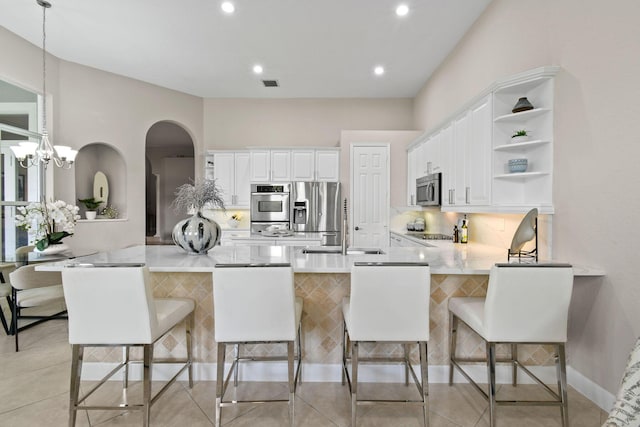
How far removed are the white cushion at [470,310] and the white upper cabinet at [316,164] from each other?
11.1 ft

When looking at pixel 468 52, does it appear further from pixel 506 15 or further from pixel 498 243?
pixel 498 243

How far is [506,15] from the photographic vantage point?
114 inches

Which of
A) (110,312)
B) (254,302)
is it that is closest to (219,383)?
(254,302)

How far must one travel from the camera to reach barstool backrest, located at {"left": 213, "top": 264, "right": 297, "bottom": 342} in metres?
1.71

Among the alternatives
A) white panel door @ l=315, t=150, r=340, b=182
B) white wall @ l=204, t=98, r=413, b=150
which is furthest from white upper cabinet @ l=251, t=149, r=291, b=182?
white wall @ l=204, t=98, r=413, b=150

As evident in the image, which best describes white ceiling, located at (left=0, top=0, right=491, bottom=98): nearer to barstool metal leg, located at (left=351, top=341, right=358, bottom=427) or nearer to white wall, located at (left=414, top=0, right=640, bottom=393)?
white wall, located at (left=414, top=0, right=640, bottom=393)

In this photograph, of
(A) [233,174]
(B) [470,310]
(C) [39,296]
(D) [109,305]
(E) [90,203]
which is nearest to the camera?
(D) [109,305]

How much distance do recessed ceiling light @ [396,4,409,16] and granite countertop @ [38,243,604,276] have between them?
92.8 inches

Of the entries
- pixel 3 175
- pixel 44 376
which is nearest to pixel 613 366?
pixel 44 376

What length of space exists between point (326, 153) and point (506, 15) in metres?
2.99

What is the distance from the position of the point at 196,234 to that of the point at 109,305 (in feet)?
2.50

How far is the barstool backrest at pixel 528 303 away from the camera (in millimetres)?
1708

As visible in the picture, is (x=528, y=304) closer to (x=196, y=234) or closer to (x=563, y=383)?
(x=563, y=383)

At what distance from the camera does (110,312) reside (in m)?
1.72
